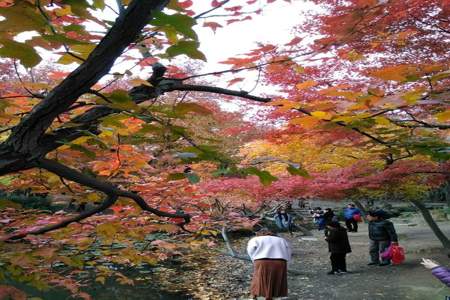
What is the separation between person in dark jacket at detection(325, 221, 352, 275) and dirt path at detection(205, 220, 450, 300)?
0.96 feet

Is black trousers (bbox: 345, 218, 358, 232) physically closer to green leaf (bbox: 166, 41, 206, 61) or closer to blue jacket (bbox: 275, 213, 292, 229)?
blue jacket (bbox: 275, 213, 292, 229)

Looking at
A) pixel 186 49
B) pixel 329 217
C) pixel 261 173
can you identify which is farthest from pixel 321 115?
pixel 329 217

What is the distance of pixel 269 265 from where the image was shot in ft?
21.4

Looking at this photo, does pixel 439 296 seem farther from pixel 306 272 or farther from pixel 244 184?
pixel 244 184

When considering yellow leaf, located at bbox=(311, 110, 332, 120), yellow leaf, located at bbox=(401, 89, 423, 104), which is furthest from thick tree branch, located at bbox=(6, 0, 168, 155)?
yellow leaf, located at bbox=(401, 89, 423, 104)

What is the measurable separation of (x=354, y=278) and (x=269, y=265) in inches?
136

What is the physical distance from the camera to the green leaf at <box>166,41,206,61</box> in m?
1.05

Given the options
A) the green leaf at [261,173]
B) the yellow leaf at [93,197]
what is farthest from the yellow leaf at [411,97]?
the yellow leaf at [93,197]

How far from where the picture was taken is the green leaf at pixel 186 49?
1.05 m

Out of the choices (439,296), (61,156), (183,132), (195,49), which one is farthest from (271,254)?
(195,49)

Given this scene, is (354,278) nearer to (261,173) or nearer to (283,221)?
(261,173)

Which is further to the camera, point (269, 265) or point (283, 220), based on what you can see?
point (283, 220)

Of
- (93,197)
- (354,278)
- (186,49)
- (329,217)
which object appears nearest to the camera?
(186,49)

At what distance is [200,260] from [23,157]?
12.6 meters
